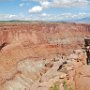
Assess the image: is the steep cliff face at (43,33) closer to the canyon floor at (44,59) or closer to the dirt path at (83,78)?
the canyon floor at (44,59)

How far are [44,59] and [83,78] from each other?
46284 millimetres

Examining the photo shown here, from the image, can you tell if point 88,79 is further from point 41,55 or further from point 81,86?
point 41,55

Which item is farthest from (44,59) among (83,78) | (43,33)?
(43,33)

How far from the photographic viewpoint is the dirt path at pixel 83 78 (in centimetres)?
1734

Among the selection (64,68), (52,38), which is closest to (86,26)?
(52,38)

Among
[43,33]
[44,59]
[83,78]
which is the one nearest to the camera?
[83,78]

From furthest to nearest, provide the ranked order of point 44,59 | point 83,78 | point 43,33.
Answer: point 43,33 < point 44,59 < point 83,78

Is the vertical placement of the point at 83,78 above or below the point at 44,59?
above

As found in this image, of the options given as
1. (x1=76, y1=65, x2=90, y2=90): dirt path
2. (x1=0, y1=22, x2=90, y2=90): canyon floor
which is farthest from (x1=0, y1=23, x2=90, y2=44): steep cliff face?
(x1=76, y1=65, x2=90, y2=90): dirt path

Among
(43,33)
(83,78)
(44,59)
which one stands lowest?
(44,59)

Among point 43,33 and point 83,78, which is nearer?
point 83,78

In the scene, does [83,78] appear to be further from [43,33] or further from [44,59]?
[43,33]

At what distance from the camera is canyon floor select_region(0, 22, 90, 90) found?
18047 mm

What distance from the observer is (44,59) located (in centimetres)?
6462
